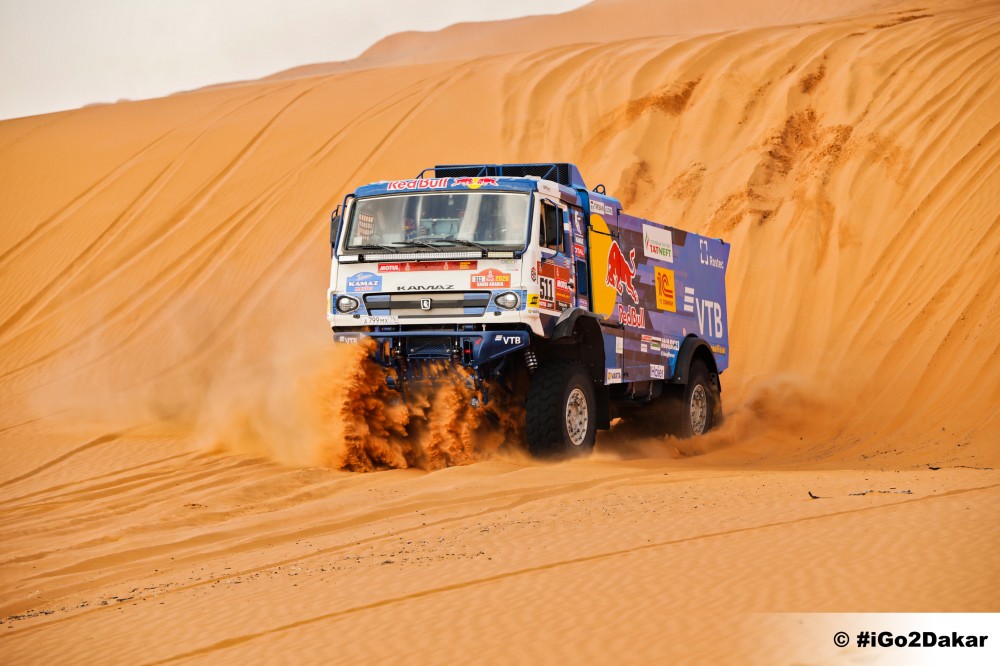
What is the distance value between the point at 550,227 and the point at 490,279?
0.90 m

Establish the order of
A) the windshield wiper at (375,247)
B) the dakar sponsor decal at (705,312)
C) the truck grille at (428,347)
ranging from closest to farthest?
the truck grille at (428,347), the windshield wiper at (375,247), the dakar sponsor decal at (705,312)

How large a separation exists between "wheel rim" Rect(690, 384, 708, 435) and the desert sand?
0.97ft

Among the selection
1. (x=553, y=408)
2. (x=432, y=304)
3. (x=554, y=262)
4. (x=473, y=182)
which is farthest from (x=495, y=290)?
(x=553, y=408)

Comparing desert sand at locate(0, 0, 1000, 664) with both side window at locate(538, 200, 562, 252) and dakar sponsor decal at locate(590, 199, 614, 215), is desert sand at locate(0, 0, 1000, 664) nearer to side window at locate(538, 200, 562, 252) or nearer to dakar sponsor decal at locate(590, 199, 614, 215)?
side window at locate(538, 200, 562, 252)

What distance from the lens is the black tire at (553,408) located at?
12203 millimetres

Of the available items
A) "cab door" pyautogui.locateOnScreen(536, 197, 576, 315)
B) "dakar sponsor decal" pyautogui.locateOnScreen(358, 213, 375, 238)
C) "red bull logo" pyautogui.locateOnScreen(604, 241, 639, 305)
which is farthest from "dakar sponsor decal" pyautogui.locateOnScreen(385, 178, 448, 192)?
"red bull logo" pyautogui.locateOnScreen(604, 241, 639, 305)

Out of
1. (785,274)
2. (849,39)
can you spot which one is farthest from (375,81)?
(785,274)

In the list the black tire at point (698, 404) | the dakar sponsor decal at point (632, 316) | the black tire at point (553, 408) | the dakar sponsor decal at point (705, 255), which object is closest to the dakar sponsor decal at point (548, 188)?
the black tire at point (553, 408)

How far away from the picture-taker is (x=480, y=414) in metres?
12.6

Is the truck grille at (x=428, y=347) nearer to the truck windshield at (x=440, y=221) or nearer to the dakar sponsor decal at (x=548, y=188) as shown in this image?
the truck windshield at (x=440, y=221)

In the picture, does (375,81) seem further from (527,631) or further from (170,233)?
(527,631)

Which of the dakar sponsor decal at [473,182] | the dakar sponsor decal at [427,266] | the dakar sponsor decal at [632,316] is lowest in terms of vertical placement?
the dakar sponsor decal at [632,316]

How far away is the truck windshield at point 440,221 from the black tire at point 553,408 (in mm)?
1397

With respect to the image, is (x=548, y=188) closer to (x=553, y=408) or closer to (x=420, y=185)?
(x=420, y=185)
